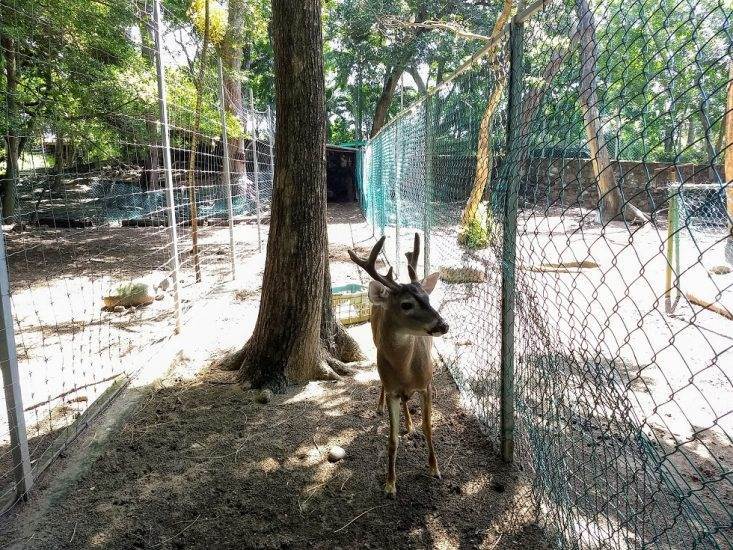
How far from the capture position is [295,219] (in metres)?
4.16

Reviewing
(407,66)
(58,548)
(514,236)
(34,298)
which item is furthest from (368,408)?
(407,66)

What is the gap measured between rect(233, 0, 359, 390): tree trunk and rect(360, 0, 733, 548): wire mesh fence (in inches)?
41.8

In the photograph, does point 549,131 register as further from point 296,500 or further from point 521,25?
point 296,500

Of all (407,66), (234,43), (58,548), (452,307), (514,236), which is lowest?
(58,548)

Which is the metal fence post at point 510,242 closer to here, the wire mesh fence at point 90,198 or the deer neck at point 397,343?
the deer neck at point 397,343

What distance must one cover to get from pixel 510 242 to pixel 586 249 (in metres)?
1.46

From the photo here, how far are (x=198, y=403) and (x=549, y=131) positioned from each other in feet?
10.0

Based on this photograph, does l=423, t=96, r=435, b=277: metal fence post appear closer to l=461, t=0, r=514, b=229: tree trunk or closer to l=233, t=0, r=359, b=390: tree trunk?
l=461, t=0, r=514, b=229: tree trunk

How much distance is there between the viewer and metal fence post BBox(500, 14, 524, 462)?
2705 millimetres

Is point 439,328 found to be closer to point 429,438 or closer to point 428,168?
point 429,438

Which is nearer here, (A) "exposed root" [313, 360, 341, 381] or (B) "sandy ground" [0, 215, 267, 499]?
(B) "sandy ground" [0, 215, 267, 499]

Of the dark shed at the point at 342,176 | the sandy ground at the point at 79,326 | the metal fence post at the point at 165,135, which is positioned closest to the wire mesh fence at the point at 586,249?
the metal fence post at the point at 165,135

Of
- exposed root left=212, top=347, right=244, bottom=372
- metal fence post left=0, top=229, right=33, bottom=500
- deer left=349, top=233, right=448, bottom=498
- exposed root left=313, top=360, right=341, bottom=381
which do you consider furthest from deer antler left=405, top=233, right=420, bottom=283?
metal fence post left=0, top=229, right=33, bottom=500

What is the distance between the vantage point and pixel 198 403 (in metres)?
3.99
